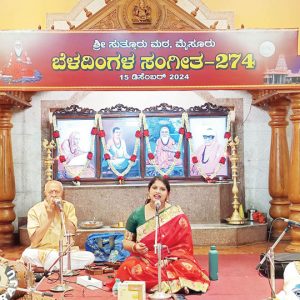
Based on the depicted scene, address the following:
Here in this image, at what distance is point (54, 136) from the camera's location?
Answer: 999cm

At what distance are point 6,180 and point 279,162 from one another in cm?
442

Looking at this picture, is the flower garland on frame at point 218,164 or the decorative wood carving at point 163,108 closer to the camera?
the flower garland on frame at point 218,164

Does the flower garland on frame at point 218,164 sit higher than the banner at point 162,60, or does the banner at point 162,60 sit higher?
the banner at point 162,60

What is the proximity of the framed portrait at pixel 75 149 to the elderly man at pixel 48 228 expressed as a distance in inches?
121

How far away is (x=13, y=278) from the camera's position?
506 centimetres

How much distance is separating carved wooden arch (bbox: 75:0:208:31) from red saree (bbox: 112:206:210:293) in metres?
4.85

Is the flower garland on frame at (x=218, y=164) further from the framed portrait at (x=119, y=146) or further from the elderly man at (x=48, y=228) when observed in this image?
the elderly man at (x=48, y=228)

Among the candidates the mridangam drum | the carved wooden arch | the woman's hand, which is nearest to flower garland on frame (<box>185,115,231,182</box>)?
the carved wooden arch

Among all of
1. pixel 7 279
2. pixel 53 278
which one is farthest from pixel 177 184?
pixel 7 279

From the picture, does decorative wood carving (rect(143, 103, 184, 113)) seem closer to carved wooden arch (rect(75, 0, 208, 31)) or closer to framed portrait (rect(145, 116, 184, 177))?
framed portrait (rect(145, 116, 184, 177))

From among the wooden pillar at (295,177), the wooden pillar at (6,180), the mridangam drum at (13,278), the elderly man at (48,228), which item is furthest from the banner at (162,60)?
the mridangam drum at (13,278)

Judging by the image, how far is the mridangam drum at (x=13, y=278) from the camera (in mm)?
4895

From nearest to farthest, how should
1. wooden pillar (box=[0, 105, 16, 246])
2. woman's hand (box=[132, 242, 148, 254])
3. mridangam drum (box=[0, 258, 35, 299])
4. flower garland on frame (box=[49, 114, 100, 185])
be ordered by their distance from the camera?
mridangam drum (box=[0, 258, 35, 299]), woman's hand (box=[132, 242, 148, 254]), wooden pillar (box=[0, 105, 16, 246]), flower garland on frame (box=[49, 114, 100, 185])

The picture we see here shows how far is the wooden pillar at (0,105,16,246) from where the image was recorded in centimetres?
955
